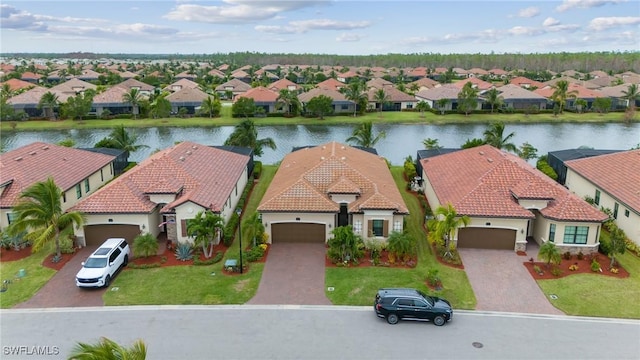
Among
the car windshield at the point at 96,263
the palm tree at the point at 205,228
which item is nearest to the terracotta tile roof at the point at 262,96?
the palm tree at the point at 205,228

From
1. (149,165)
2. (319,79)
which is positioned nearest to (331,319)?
(149,165)

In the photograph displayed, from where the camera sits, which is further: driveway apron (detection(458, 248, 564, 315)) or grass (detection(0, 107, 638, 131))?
grass (detection(0, 107, 638, 131))

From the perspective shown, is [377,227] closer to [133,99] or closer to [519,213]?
[519,213]

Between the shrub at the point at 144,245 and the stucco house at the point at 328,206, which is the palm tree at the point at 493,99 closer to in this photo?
the stucco house at the point at 328,206

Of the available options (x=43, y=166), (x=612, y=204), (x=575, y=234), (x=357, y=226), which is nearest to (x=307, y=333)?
(x=357, y=226)

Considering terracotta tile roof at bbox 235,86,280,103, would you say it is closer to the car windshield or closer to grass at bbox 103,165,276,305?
grass at bbox 103,165,276,305

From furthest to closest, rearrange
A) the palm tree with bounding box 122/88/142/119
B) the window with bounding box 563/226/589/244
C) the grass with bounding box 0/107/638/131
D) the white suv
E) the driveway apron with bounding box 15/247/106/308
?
the palm tree with bounding box 122/88/142/119
the grass with bounding box 0/107/638/131
the window with bounding box 563/226/589/244
the white suv
the driveway apron with bounding box 15/247/106/308

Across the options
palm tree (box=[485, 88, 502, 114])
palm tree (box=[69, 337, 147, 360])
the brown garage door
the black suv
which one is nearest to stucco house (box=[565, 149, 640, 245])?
the brown garage door
